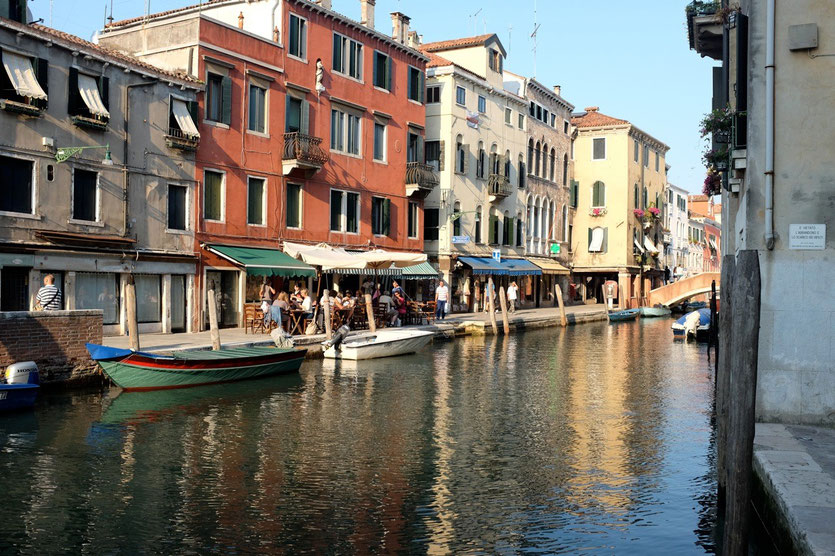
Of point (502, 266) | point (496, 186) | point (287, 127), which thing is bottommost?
point (502, 266)

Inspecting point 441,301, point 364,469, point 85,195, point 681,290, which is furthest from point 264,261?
point 681,290

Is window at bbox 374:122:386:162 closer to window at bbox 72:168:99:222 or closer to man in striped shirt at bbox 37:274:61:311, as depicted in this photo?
window at bbox 72:168:99:222

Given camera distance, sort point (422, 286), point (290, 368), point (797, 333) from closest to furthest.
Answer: point (797, 333) < point (290, 368) < point (422, 286)

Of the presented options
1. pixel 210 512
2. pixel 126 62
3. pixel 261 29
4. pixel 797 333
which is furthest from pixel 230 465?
pixel 261 29

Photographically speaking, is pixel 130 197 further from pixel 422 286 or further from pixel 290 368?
pixel 422 286

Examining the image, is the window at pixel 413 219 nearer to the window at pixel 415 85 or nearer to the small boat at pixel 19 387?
the window at pixel 415 85

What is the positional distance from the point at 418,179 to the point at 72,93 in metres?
15.7

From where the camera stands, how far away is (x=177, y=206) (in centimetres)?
2359

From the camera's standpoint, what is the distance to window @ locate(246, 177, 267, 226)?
85.4 feet

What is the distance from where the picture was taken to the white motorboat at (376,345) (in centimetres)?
2227

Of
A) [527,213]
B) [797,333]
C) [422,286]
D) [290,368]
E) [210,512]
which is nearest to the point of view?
[210,512]

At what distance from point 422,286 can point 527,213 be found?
1218 centimetres

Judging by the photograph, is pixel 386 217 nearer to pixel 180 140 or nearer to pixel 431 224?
pixel 431 224

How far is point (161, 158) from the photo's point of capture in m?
22.9
